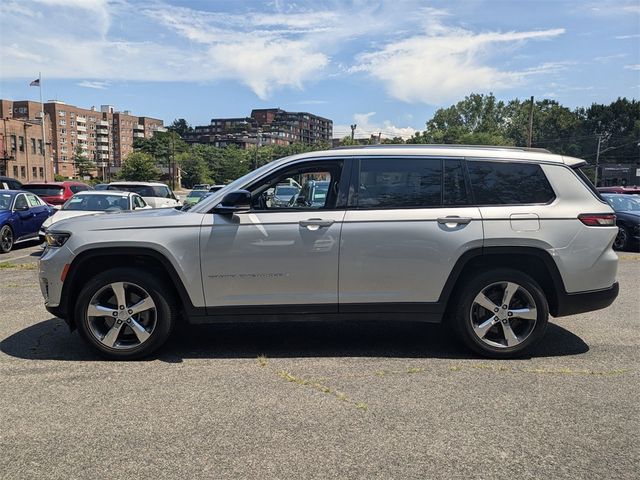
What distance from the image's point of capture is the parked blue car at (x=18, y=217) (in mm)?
11859

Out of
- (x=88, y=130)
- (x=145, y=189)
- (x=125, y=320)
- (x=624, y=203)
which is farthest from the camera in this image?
(x=88, y=130)

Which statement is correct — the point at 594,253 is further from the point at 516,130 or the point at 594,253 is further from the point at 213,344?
the point at 516,130

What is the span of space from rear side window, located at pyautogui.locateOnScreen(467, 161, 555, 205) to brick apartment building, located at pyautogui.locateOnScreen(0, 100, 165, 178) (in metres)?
132

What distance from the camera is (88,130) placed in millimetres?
159500

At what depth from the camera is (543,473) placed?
2916 mm

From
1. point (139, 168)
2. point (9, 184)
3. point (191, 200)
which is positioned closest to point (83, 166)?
point (139, 168)

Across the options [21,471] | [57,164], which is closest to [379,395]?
[21,471]

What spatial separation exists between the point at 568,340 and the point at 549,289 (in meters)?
0.85

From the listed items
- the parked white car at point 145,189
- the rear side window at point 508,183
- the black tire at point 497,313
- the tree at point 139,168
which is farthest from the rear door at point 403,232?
the tree at point 139,168

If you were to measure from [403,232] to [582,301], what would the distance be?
1.78 meters

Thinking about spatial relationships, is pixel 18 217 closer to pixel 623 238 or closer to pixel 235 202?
pixel 235 202

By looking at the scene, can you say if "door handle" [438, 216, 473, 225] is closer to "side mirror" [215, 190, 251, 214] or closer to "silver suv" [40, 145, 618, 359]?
"silver suv" [40, 145, 618, 359]

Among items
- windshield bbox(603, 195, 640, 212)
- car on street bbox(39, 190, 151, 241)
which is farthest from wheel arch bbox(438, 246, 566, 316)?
windshield bbox(603, 195, 640, 212)

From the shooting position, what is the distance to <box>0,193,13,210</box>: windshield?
12156 millimetres
